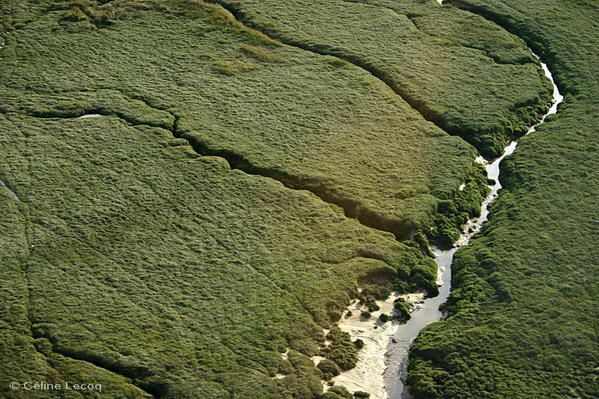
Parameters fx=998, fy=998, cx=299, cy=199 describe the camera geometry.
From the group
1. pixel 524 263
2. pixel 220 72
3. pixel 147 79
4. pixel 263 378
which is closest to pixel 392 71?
pixel 220 72

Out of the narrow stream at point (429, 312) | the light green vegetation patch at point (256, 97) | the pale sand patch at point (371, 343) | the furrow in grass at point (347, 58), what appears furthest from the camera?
the furrow in grass at point (347, 58)

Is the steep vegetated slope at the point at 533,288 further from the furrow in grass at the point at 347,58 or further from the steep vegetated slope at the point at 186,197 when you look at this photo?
the furrow in grass at the point at 347,58

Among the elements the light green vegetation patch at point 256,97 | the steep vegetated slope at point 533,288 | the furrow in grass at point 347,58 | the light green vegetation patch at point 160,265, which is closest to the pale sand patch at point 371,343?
the light green vegetation patch at point 160,265

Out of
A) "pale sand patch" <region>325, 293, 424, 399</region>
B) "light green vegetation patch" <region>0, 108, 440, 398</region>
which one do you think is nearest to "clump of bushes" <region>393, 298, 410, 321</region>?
"pale sand patch" <region>325, 293, 424, 399</region>

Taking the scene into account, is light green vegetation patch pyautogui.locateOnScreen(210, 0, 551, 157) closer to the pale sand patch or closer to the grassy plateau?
the grassy plateau

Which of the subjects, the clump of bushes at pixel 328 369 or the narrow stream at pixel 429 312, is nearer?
the clump of bushes at pixel 328 369

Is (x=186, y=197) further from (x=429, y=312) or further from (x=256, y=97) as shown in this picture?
(x=429, y=312)

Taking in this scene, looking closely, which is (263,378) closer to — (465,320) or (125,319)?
(125,319)

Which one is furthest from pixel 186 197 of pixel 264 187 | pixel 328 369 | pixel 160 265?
pixel 328 369

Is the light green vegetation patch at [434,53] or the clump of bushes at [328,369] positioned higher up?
the light green vegetation patch at [434,53]
